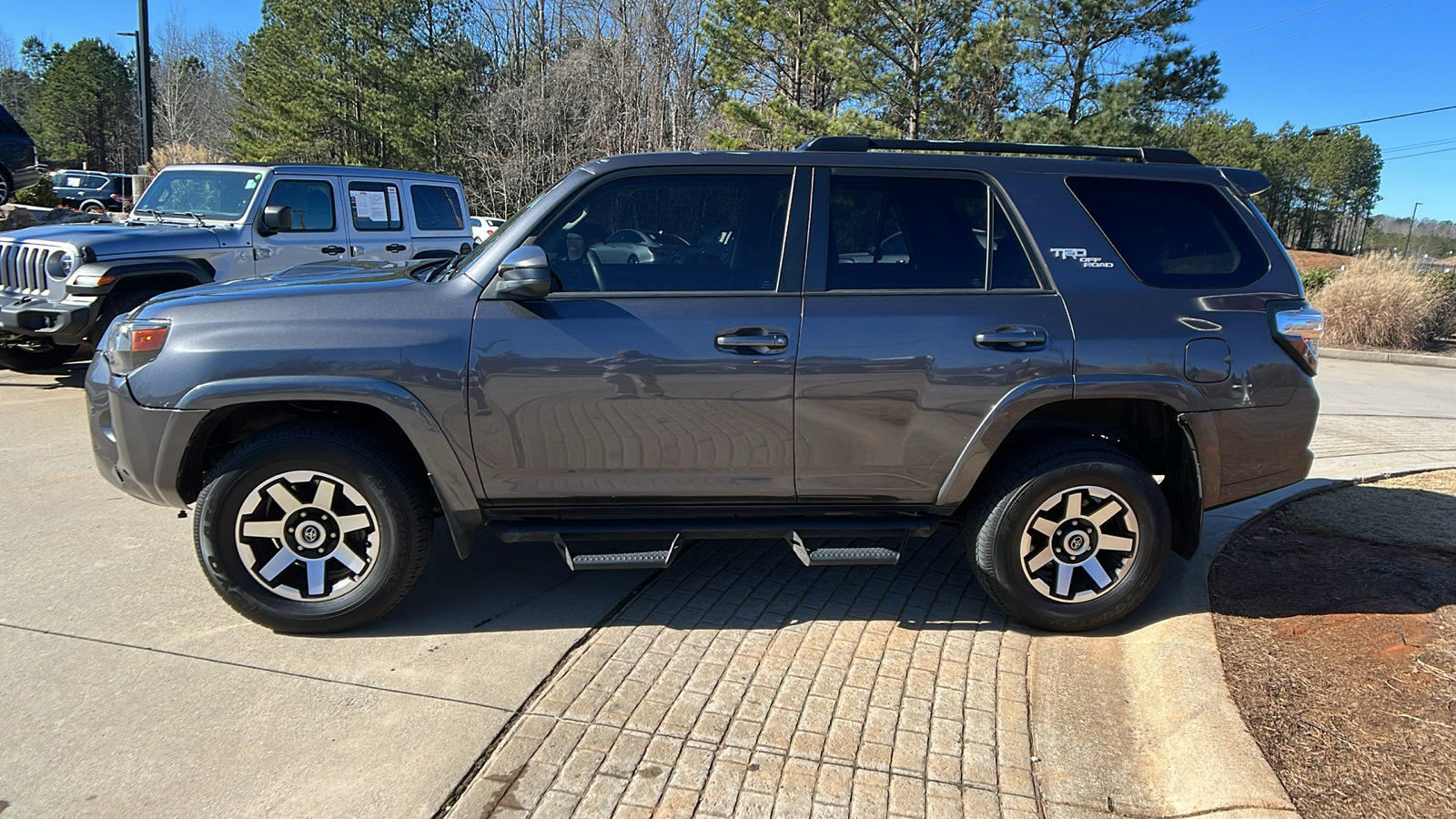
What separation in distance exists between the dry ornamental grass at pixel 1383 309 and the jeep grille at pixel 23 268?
17.2 m

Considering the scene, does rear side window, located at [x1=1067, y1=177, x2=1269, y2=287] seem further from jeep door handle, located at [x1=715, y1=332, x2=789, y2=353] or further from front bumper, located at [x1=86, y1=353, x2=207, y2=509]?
front bumper, located at [x1=86, y1=353, x2=207, y2=509]

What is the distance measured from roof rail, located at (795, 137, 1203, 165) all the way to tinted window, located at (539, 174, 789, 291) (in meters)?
0.31

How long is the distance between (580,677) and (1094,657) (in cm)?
205

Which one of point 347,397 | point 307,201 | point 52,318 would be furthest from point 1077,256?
point 52,318

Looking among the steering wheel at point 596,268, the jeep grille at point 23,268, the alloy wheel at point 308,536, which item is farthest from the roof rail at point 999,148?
the jeep grille at point 23,268

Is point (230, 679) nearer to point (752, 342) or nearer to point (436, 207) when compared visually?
point (752, 342)

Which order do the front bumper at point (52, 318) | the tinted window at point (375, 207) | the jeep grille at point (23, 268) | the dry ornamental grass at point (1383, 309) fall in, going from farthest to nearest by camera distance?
the dry ornamental grass at point (1383, 309) < the tinted window at point (375, 207) < the jeep grille at point (23, 268) < the front bumper at point (52, 318)

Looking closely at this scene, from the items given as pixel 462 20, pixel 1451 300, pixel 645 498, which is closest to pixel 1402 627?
pixel 645 498

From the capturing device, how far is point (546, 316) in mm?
3482

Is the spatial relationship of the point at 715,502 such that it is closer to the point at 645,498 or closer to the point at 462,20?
the point at 645,498

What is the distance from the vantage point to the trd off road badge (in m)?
3.71

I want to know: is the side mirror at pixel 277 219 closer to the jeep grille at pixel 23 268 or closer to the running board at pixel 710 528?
the jeep grille at pixel 23 268

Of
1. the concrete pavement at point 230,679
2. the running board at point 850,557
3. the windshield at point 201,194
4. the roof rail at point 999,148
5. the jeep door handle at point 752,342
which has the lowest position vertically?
the concrete pavement at point 230,679

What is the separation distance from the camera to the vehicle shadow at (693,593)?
389cm
